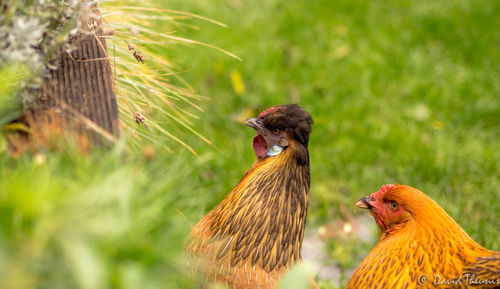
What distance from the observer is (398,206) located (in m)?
2.24

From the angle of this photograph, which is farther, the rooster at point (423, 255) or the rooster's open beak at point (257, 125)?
the rooster's open beak at point (257, 125)

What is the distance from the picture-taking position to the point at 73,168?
1.15 meters

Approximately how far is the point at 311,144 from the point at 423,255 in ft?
6.50

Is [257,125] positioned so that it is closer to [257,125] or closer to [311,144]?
[257,125]

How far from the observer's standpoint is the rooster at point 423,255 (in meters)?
1.95

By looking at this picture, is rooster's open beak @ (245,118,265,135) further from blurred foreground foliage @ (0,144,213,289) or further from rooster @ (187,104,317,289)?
blurred foreground foliage @ (0,144,213,289)

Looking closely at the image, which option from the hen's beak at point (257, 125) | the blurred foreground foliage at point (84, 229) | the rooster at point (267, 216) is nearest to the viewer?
the blurred foreground foliage at point (84, 229)

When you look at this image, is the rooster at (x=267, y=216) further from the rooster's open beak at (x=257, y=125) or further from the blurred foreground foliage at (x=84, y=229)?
the blurred foreground foliage at (x=84, y=229)

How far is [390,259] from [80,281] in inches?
63.7

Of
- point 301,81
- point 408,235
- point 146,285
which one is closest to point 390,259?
point 408,235

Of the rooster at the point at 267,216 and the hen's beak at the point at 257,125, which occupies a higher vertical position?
the hen's beak at the point at 257,125

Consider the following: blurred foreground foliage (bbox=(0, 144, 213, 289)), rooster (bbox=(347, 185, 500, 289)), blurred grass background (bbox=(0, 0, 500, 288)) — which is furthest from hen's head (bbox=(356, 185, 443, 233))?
blurred foreground foliage (bbox=(0, 144, 213, 289))

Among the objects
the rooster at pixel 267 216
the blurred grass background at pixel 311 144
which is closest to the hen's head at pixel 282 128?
the rooster at pixel 267 216

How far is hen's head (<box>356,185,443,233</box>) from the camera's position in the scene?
83.3 inches
